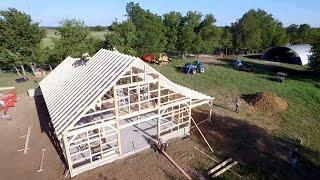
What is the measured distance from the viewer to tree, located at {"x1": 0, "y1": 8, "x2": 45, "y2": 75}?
3544 centimetres

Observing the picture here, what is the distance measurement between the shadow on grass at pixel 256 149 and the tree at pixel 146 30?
22.1 m

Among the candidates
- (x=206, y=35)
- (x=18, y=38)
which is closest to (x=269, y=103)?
(x=206, y=35)

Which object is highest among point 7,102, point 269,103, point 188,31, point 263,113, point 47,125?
point 188,31

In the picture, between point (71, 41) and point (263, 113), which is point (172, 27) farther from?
point (263, 113)

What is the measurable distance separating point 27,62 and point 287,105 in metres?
35.2

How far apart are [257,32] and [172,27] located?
20.5 metres

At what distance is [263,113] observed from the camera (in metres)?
25.9

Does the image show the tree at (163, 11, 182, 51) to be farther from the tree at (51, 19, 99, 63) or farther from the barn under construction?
the barn under construction

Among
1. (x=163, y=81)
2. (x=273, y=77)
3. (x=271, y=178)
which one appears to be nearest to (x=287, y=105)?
(x=273, y=77)

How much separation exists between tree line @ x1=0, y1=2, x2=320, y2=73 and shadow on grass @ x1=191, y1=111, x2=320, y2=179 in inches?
810

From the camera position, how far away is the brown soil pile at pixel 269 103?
86.7 ft

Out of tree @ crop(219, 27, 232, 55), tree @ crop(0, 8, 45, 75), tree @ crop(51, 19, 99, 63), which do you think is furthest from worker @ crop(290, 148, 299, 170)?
tree @ crop(219, 27, 232, 55)

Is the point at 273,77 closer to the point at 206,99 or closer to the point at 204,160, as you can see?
the point at 206,99

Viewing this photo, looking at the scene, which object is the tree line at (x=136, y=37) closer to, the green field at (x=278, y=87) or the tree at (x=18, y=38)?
the tree at (x=18, y=38)
